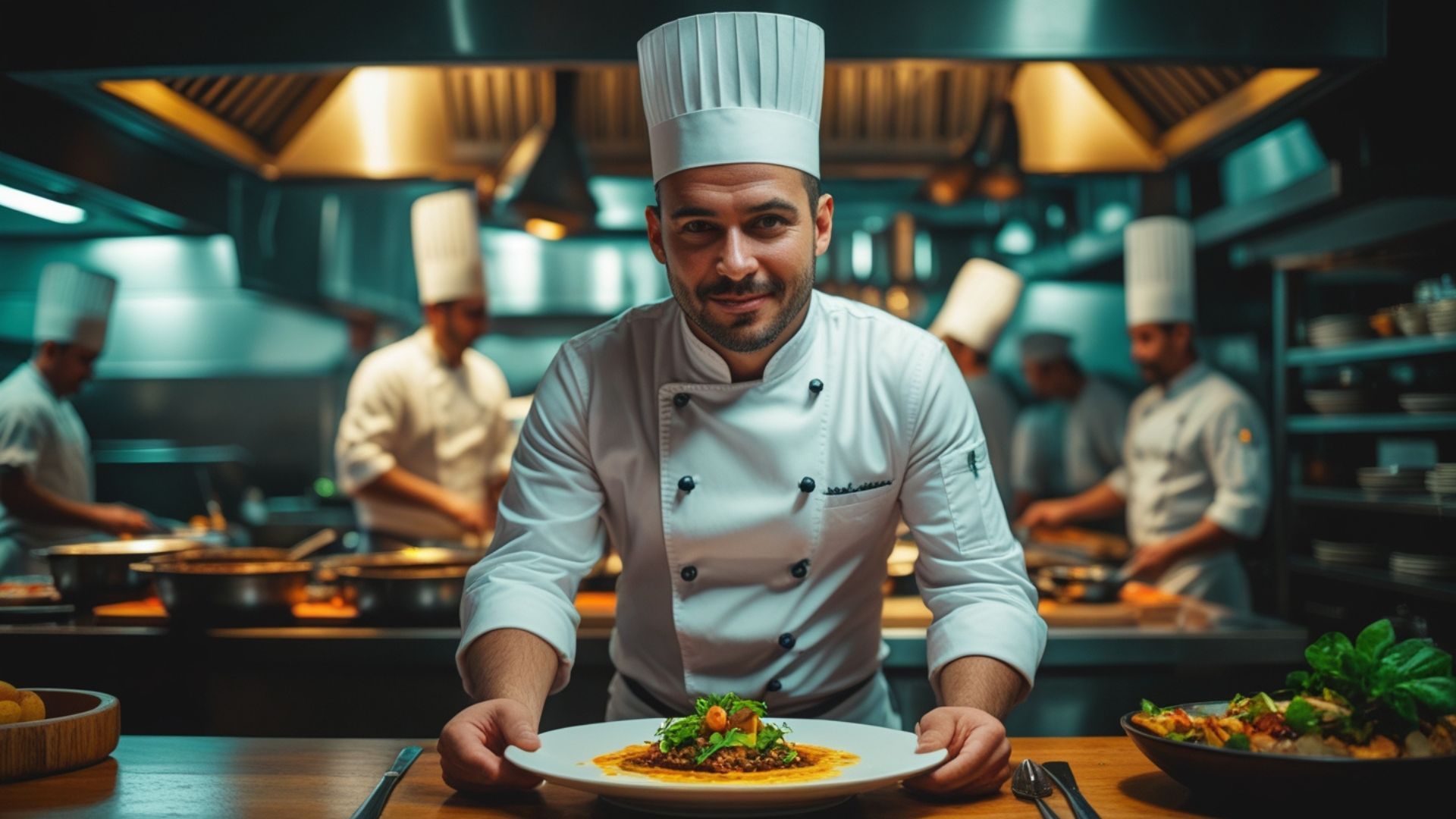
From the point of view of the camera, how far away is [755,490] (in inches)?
71.7

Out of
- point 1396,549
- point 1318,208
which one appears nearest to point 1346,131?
point 1318,208

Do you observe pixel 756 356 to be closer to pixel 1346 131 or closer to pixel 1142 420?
pixel 1346 131

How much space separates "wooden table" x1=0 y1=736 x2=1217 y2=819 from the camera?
4.23ft

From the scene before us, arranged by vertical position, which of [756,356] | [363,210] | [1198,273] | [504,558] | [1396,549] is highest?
[363,210]

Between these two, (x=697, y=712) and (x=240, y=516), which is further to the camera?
(x=240, y=516)

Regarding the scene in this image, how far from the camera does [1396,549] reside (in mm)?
4652

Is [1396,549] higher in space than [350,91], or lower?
lower

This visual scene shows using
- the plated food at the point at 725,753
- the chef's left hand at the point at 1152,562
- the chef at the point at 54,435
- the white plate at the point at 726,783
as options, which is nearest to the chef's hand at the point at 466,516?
the chef at the point at 54,435

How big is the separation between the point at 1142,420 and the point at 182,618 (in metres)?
3.40

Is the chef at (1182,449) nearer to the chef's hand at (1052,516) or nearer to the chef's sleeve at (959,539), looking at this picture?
the chef's hand at (1052,516)

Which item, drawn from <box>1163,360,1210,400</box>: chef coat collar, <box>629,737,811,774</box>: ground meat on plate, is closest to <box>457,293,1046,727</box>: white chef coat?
<box>629,737,811,774</box>: ground meat on plate

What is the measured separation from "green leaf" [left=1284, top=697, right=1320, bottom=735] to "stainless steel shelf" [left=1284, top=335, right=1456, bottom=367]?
11.1 feet

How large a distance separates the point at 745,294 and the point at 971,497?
439 millimetres

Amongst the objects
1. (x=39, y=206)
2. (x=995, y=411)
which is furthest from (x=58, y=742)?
(x=995, y=411)
